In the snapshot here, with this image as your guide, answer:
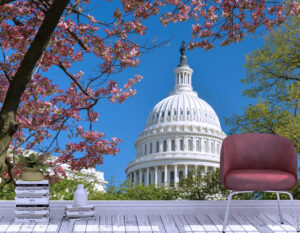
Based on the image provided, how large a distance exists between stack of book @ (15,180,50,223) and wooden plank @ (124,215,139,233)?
2.91 ft

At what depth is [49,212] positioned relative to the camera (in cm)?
532

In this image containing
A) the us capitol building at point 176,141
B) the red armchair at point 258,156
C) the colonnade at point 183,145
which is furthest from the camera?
the colonnade at point 183,145

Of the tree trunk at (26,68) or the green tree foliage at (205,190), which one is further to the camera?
the green tree foliage at (205,190)

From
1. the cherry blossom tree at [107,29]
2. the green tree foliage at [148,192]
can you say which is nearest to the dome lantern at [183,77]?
the green tree foliage at [148,192]

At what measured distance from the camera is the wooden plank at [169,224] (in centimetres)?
481

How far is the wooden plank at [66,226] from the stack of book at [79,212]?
0.06m

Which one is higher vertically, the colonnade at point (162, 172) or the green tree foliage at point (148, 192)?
the colonnade at point (162, 172)

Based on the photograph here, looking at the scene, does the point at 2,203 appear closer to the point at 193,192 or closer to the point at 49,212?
the point at 49,212

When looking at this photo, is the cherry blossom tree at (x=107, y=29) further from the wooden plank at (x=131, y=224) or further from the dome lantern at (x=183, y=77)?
the dome lantern at (x=183, y=77)

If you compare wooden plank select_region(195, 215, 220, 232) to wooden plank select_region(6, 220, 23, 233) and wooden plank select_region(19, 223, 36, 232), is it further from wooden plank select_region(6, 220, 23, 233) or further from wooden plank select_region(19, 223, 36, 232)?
wooden plank select_region(6, 220, 23, 233)

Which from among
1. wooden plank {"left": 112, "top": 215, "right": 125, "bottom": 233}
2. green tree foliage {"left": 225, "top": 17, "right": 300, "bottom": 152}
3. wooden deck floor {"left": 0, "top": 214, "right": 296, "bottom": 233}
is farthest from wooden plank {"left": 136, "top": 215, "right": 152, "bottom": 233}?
green tree foliage {"left": 225, "top": 17, "right": 300, "bottom": 152}

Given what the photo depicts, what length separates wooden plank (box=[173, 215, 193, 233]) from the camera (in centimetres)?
483

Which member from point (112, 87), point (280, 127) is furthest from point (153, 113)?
point (112, 87)

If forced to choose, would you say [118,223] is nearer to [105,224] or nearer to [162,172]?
[105,224]
